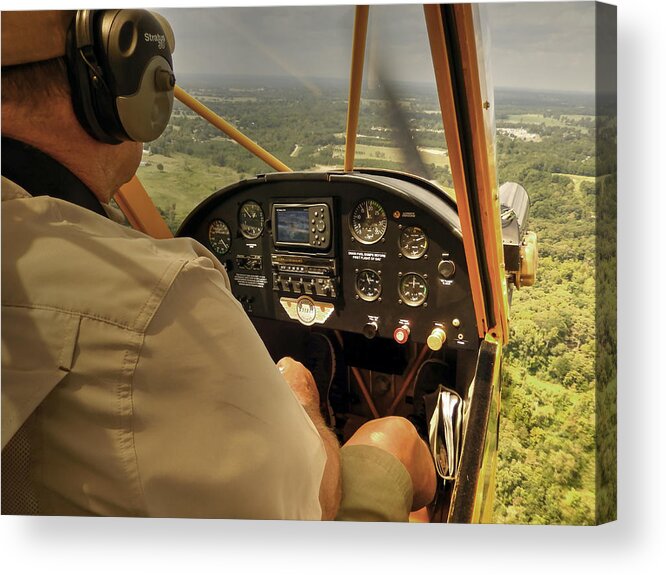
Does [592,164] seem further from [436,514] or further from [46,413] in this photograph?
[46,413]

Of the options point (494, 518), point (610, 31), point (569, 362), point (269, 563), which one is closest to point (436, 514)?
point (494, 518)

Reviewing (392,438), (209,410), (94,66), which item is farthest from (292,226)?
(209,410)

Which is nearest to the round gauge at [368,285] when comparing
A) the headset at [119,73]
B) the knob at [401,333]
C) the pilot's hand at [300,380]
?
the knob at [401,333]

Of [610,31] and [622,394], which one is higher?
[610,31]

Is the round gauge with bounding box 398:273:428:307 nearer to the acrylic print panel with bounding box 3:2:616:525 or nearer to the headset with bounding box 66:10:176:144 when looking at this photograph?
the acrylic print panel with bounding box 3:2:616:525

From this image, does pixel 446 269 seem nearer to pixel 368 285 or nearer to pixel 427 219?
pixel 427 219

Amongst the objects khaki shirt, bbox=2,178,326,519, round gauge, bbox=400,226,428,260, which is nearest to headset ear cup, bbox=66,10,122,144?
khaki shirt, bbox=2,178,326,519
